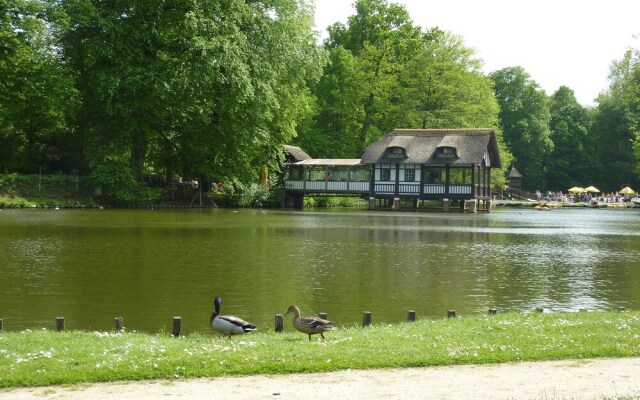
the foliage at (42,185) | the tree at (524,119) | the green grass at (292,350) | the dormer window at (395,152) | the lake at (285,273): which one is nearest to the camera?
the green grass at (292,350)

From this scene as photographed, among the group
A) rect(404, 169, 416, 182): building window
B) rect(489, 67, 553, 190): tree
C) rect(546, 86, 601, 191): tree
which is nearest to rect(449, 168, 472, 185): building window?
rect(404, 169, 416, 182): building window

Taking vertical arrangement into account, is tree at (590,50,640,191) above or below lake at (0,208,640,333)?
above

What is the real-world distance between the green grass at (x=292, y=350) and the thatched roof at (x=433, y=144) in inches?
1747

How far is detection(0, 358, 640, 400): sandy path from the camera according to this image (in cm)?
718

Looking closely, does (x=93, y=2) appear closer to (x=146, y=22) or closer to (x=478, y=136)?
(x=146, y=22)

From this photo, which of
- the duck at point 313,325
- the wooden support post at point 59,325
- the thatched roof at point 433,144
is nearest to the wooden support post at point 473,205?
the thatched roof at point 433,144

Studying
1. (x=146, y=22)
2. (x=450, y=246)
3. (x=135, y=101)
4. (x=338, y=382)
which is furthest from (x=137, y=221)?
(x=338, y=382)

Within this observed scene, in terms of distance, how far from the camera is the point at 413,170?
57.6 metres

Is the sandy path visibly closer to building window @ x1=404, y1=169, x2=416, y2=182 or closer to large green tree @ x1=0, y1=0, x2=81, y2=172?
large green tree @ x1=0, y1=0, x2=81, y2=172

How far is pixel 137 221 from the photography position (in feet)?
Answer: 118

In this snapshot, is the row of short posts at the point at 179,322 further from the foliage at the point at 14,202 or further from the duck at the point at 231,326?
the foliage at the point at 14,202

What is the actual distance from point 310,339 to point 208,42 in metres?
34.0

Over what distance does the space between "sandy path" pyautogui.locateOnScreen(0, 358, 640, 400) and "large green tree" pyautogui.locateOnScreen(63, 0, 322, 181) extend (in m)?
35.4

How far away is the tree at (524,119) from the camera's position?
9094cm
